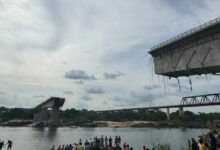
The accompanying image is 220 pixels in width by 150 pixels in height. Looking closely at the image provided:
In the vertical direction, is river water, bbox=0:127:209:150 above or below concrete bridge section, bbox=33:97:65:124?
below

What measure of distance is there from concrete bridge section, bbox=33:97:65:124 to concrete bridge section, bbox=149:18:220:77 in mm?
109635

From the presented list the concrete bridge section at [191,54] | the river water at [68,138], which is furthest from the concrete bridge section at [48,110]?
the concrete bridge section at [191,54]

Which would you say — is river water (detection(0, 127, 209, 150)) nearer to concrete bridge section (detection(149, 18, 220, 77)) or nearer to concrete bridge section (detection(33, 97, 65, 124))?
concrete bridge section (detection(149, 18, 220, 77))

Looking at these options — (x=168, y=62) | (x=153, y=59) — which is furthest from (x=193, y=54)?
(x=153, y=59)

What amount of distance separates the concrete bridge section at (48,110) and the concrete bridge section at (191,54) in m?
110

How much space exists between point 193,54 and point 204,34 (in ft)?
13.8

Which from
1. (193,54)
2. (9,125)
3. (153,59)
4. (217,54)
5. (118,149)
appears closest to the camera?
(118,149)

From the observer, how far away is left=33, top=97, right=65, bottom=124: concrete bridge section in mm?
164750

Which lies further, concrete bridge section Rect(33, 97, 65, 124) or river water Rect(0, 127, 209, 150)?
concrete bridge section Rect(33, 97, 65, 124)

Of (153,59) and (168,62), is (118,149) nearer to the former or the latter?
(168,62)

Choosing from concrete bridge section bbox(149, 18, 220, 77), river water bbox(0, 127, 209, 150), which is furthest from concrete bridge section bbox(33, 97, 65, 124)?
concrete bridge section bbox(149, 18, 220, 77)

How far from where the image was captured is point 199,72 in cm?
5494

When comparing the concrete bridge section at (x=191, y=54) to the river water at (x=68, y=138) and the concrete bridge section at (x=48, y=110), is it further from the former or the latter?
the concrete bridge section at (x=48, y=110)

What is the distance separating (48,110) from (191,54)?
144m
